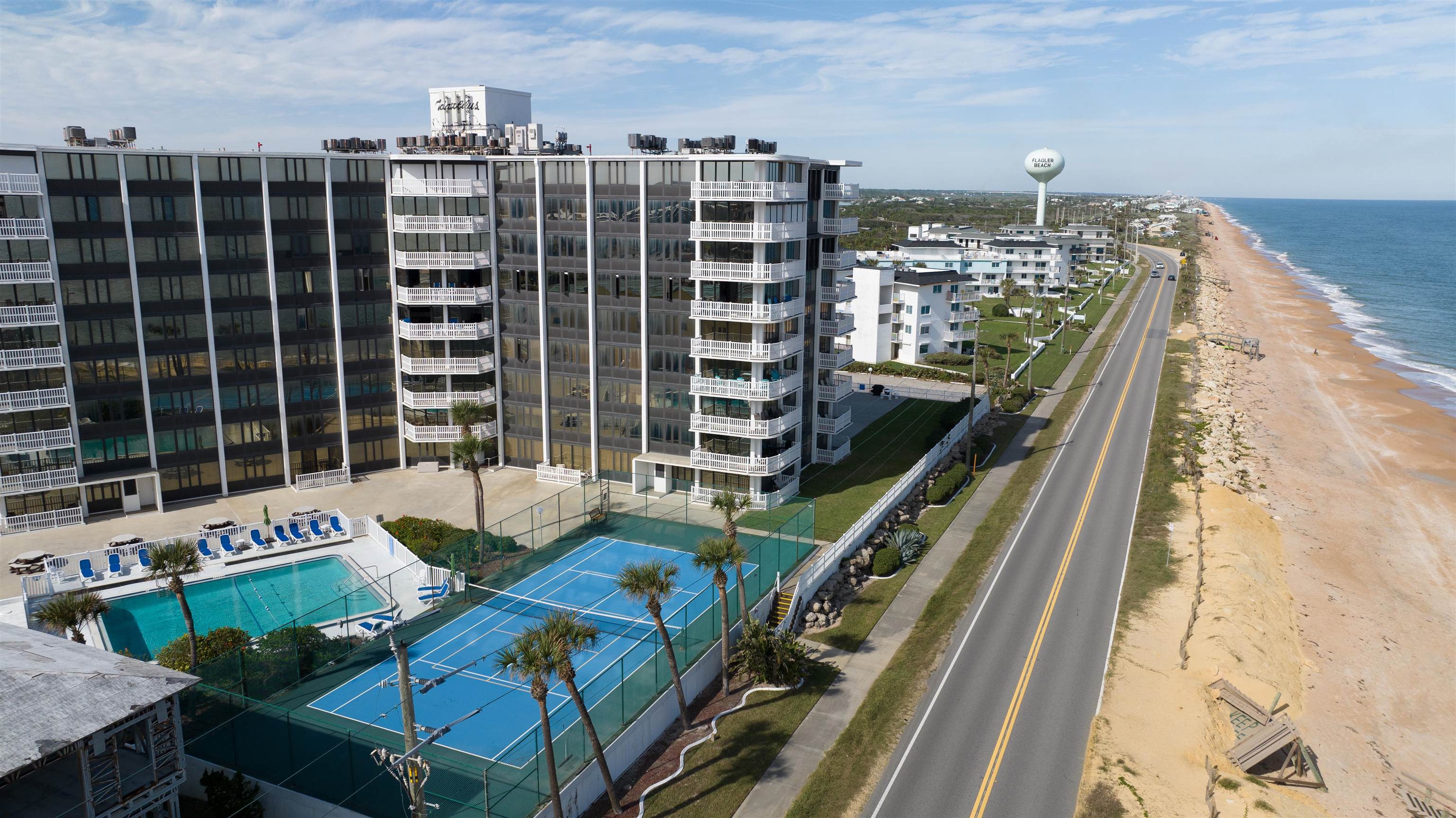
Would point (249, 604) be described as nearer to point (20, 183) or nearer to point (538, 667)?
point (538, 667)

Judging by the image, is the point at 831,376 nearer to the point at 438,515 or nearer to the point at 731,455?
the point at 731,455

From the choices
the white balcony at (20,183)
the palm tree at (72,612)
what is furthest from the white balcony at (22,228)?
the palm tree at (72,612)

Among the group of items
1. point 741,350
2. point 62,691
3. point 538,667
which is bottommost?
point 62,691

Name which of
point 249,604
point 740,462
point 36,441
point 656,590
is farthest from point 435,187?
point 656,590

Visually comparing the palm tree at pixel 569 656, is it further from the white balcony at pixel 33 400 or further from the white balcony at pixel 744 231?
the white balcony at pixel 33 400

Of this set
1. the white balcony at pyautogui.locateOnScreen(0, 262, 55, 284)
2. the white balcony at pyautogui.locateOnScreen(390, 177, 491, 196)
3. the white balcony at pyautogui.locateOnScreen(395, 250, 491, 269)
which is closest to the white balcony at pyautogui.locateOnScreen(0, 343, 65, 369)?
the white balcony at pyautogui.locateOnScreen(0, 262, 55, 284)

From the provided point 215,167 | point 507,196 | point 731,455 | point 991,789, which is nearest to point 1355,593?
point 991,789
